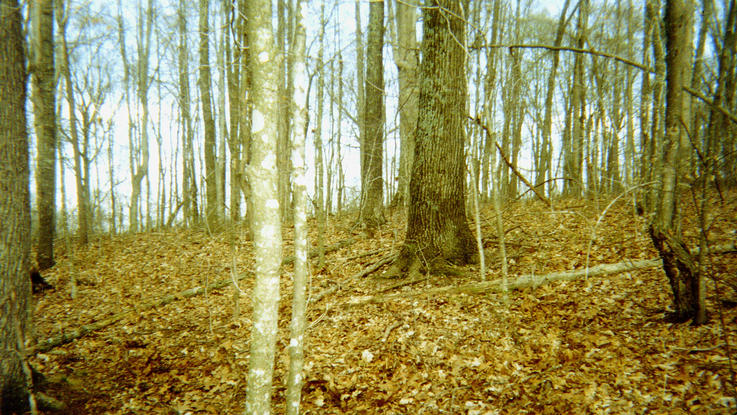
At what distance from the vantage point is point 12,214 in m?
3.58

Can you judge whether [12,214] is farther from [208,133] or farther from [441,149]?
[208,133]

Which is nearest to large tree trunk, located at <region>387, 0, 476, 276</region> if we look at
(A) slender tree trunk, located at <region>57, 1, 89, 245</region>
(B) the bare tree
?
(B) the bare tree

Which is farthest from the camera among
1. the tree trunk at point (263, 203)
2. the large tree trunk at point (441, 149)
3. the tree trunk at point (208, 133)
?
the tree trunk at point (208, 133)

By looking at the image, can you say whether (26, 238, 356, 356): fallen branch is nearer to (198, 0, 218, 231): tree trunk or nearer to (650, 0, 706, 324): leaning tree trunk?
(198, 0, 218, 231): tree trunk

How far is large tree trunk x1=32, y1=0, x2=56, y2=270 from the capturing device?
746 cm

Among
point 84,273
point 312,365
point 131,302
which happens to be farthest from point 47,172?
point 312,365

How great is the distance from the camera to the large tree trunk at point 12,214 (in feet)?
11.5

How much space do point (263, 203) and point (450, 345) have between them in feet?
9.63

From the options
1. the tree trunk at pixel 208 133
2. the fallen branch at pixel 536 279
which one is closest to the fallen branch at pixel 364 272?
the fallen branch at pixel 536 279

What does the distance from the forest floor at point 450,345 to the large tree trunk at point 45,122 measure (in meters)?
2.75

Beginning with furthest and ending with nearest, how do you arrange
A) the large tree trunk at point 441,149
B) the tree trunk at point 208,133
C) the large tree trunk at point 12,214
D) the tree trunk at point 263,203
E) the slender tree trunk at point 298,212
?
the tree trunk at point 208,133, the large tree trunk at point 441,149, the large tree trunk at point 12,214, the slender tree trunk at point 298,212, the tree trunk at point 263,203

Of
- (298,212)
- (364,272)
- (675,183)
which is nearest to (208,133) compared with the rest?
(364,272)

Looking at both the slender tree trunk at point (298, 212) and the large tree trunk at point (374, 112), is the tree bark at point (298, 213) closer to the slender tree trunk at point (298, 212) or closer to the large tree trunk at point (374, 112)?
the slender tree trunk at point (298, 212)

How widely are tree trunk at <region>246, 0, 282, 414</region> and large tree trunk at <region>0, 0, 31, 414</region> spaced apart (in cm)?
284
